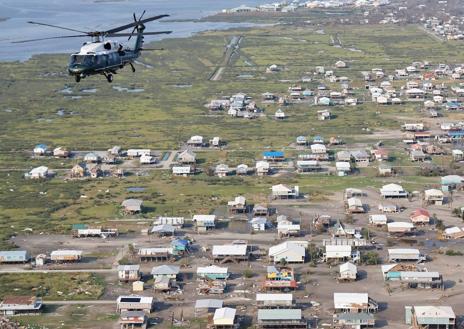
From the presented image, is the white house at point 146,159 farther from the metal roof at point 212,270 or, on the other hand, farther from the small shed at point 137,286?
the small shed at point 137,286

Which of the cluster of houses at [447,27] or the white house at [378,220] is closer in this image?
the white house at [378,220]

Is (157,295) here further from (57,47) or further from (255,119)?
(57,47)

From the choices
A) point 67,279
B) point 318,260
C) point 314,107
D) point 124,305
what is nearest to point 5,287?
point 67,279

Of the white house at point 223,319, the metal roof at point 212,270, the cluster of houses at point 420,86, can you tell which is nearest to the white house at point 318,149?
the cluster of houses at point 420,86

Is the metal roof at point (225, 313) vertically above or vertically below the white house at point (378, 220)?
above

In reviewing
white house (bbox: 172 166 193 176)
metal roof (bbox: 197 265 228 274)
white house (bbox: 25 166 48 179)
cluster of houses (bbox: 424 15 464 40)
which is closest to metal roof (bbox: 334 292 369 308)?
metal roof (bbox: 197 265 228 274)

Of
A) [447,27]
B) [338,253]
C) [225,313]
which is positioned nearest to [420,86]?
[338,253]
